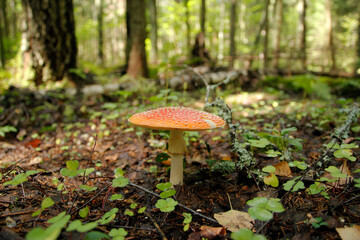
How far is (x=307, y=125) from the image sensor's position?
11.5ft

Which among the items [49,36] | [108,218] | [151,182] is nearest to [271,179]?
[151,182]

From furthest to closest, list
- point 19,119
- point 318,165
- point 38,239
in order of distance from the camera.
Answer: point 19,119
point 318,165
point 38,239

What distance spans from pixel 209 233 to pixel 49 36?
5.87 metres

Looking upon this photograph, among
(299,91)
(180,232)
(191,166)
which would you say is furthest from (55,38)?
(299,91)

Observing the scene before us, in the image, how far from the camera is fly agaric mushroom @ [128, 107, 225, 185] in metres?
1.64

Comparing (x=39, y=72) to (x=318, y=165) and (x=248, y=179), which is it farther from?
(x=318, y=165)

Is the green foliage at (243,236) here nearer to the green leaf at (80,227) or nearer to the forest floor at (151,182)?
the forest floor at (151,182)

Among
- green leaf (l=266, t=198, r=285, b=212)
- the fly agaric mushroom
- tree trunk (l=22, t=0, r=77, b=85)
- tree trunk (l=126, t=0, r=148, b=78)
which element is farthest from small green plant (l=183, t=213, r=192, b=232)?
tree trunk (l=126, t=0, r=148, b=78)

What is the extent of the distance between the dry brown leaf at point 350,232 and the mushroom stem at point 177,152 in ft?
4.20

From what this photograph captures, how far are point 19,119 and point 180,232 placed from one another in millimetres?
3660

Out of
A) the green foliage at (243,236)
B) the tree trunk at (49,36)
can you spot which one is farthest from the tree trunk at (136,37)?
the green foliage at (243,236)

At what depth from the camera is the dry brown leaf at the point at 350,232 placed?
132cm

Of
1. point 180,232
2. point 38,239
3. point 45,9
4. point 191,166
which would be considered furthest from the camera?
point 45,9

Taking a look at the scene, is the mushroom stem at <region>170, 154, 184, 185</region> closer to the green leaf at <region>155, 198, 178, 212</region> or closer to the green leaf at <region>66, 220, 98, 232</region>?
the green leaf at <region>155, 198, 178, 212</region>
